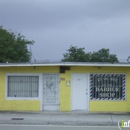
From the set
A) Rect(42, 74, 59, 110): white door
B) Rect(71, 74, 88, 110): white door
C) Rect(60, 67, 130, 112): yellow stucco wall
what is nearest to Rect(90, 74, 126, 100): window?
Rect(60, 67, 130, 112): yellow stucco wall

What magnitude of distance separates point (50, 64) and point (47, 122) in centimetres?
384

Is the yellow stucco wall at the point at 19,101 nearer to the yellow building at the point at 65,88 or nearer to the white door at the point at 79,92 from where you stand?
the yellow building at the point at 65,88

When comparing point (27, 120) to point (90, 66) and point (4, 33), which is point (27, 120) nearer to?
point (90, 66)

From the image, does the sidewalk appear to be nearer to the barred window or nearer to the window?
the window

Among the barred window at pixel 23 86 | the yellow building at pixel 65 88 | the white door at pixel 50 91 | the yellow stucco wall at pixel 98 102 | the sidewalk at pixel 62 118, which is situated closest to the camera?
the sidewalk at pixel 62 118

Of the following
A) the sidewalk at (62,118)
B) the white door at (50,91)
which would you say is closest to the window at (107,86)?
the sidewalk at (62,118)

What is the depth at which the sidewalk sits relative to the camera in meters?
14.4

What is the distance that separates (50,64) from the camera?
17.2 m

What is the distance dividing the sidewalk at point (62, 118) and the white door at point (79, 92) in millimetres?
517

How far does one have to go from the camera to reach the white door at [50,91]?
18094 millimetres

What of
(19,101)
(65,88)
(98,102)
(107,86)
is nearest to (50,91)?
(65,88)

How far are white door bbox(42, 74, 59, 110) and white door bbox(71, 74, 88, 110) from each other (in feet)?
3.07

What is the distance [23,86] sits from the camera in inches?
722

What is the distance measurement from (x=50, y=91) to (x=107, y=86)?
3.27 m
